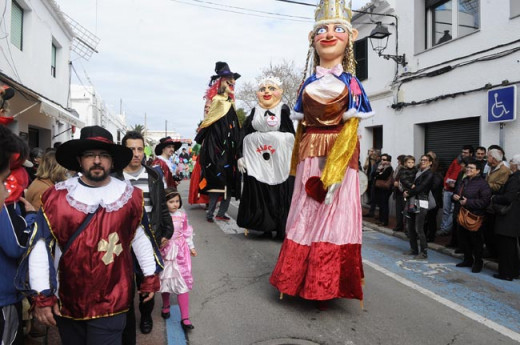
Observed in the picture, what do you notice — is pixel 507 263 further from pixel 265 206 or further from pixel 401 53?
pixel 401 53

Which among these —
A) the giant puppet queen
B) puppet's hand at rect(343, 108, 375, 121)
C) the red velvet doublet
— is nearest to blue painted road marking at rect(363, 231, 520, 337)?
the giant puppet queen

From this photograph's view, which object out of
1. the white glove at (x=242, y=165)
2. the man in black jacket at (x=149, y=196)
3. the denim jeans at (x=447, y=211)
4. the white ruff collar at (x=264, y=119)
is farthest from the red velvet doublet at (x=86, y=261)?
the denim jeans at (x=447, y=211)

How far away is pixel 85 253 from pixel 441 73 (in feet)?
29.3

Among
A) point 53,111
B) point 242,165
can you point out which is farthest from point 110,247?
point 53,111

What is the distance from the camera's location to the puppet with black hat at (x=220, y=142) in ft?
27.5

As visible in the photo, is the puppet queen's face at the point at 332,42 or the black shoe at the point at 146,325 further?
the puppet queen's face at the point at 332,42

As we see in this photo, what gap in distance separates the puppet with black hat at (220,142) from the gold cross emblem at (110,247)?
6195mm

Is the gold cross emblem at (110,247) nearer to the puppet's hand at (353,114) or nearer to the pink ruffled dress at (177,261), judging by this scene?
the pink ruffled dress at (177,261)

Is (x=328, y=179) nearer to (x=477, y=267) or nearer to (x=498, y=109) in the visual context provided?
(x=477, y=267)

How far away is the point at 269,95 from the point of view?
669 cm

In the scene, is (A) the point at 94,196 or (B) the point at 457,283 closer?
(A) the point at 94,196

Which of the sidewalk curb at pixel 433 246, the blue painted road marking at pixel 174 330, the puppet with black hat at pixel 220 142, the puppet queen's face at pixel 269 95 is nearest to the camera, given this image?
the blue painted road marking at pixel 174 330

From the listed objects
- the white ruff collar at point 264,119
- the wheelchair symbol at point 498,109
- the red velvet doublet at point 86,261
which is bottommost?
the red velvet doublet at point 86,261

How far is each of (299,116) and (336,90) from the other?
560mm
